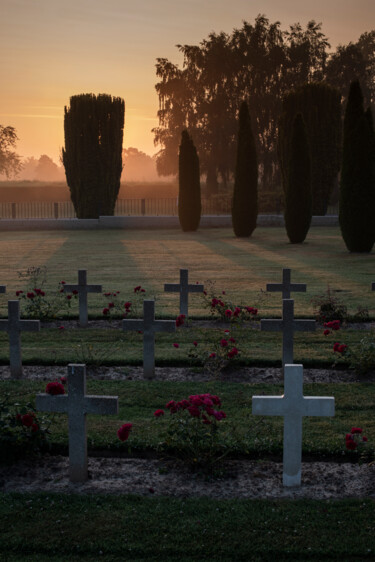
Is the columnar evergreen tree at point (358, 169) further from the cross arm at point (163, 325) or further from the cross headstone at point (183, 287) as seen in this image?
the cross arm at point (163, 325)

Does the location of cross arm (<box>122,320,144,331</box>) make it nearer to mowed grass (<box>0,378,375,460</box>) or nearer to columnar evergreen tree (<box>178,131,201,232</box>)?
mowed grass (<box>0,378,375,460</box>)

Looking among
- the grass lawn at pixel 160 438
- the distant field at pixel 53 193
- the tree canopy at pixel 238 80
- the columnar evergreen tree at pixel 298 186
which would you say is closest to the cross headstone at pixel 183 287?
the grass lawn at pixel 160 438

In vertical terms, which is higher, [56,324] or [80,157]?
[80,157]

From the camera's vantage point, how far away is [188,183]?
30.4 meters

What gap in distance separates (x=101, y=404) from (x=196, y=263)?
14203 mm

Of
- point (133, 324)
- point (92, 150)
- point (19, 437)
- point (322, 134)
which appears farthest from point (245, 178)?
point (19, 437)

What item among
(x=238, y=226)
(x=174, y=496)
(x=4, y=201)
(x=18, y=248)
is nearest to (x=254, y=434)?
(x=174, y=496)

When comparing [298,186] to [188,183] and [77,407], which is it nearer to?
[188,183]

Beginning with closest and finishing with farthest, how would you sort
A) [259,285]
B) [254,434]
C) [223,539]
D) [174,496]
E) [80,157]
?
1. [223,539]
2. [174,496]
3. [254,434]
4. [259,285]
5. [80,157]

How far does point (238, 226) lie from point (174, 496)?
23318mm

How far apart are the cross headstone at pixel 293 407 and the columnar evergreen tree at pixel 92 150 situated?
3059cm

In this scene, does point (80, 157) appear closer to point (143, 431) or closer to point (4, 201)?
point (4, 201)

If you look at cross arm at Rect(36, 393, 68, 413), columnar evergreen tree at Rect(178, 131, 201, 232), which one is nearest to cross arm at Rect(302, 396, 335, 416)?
cross arm at Rect(36, 393, 68, 413)

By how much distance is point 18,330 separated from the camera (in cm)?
716
